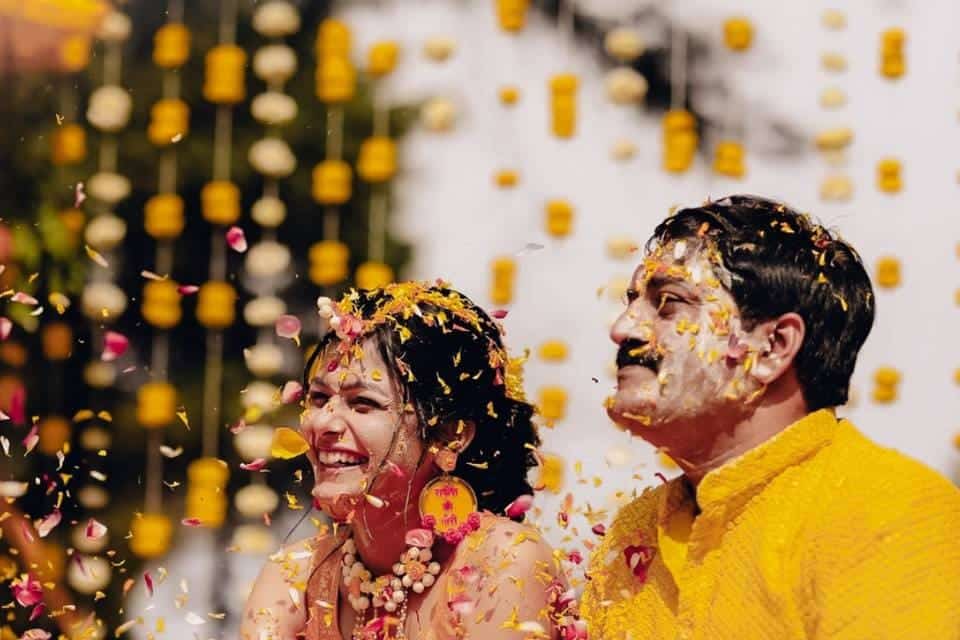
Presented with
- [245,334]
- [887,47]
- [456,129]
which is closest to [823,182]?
[887,47]

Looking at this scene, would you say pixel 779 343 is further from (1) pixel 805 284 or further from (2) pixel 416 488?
(2) pixel 416 488

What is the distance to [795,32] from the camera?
3947 millimetres

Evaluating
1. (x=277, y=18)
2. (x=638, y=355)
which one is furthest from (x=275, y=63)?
(x=638, y=355)

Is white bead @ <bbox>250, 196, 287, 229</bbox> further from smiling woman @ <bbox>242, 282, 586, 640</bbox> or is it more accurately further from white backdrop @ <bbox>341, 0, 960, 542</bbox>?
smiling woman @ <bbox>242, 282, 586, 640</bbox>

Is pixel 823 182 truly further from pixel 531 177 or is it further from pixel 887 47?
pixel 531 177

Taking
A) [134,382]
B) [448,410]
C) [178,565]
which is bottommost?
[178,565]

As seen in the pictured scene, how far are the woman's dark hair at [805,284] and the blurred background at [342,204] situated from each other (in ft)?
2.59

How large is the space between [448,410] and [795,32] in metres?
1.54

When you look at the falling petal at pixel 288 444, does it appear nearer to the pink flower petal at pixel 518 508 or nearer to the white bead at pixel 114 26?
the pink flower petal at pixel 518 508

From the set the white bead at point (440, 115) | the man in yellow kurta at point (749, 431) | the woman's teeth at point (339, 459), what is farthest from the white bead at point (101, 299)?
the man in yellow kurta at point (749, 431)

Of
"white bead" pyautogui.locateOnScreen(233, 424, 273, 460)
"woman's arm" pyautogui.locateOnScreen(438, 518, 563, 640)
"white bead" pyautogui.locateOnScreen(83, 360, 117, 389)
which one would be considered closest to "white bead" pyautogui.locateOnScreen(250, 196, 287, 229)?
"white bead" pyautogui.locateOnScreen(233, 424, 273, 460)

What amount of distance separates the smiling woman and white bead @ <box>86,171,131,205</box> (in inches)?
66.4

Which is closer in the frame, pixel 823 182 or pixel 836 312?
pixel 836 312

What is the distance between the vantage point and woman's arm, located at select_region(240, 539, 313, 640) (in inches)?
123
